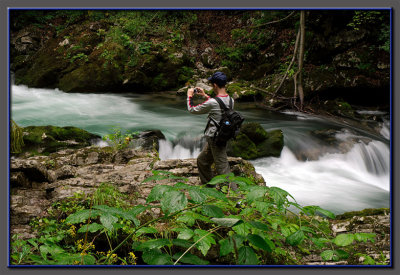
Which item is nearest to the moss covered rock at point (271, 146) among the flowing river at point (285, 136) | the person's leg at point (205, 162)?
the flowing river at point (285, 136)

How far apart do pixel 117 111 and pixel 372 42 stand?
4.91 metres

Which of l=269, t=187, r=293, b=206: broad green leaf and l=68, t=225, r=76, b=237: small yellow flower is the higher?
l=269, t=187, r=293, b=206: broad green leaf

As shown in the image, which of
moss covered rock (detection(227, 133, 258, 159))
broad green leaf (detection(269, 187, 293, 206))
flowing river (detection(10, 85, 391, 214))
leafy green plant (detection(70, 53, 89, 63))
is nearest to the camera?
broad green leaf (detection(269, 187, 293, 206))

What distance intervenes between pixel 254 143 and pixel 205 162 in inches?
90.1

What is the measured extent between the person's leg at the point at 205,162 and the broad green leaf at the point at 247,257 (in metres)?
1.64

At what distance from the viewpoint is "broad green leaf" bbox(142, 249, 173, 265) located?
1.18 metres

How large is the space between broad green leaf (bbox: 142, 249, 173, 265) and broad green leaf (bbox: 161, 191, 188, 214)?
14.2 inches

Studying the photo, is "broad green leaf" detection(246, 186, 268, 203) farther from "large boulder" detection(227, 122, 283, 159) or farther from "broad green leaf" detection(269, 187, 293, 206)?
"large boulder" detection(227, 122, 283, 159)

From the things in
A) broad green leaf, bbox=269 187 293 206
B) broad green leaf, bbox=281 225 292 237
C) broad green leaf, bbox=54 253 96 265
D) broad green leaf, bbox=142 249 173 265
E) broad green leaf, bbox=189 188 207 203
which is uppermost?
broad green leaf, bbox=189 188 207 203

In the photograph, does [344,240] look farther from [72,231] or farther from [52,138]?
[52,138]

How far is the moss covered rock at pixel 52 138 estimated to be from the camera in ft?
12.4

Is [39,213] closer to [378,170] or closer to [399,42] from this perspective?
[399,42]

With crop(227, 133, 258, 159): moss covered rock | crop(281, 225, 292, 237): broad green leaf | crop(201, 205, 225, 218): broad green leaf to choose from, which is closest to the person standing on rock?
crop(281, 225, 292, 237): broad green leaf

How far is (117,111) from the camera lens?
5.71 m
